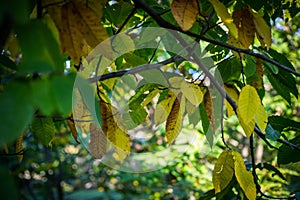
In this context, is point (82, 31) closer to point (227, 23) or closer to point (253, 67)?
point (227, 23)

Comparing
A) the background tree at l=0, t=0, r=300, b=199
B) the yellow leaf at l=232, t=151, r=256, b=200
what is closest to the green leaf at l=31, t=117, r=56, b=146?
the background tree at l=0, t=0, r=300, b=199

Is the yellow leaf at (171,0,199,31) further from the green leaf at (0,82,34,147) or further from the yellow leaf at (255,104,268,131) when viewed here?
the green leaf at (0,82,34,147)

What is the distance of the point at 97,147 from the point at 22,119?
437mm

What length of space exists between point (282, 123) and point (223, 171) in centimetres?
23

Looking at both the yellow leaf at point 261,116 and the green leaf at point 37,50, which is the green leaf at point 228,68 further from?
the green leaf at point 37,50

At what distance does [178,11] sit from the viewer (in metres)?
0.52

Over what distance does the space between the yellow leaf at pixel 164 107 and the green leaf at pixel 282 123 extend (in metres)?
0.24

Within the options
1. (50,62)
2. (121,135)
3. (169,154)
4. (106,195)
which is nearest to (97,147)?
(121,135)

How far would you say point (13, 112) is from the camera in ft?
0.84

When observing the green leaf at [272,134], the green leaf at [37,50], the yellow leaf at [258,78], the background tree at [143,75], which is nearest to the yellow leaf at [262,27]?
the background tree at [143,75]

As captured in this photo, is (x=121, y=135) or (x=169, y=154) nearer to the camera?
(x=121, y=135)

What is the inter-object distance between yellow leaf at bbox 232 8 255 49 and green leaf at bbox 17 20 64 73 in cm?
36

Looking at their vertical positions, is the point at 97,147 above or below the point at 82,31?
below

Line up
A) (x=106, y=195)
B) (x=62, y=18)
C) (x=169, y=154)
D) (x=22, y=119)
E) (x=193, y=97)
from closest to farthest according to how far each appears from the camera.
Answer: (x=22, y=119) → (x=62, y=18) → (x=193, y=97) → (x=169, y=154) → (x=106, y=195)
